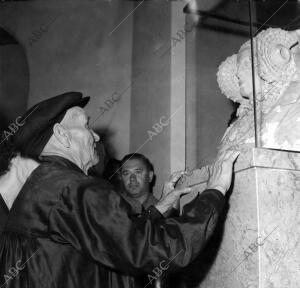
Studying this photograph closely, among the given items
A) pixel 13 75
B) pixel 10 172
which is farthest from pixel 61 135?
pixel 13 75

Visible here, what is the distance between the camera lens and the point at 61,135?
5.42 feet

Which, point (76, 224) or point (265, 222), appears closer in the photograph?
point (76, 224)

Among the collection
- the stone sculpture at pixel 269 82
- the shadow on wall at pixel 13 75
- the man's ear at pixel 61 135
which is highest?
the shadow on wall at pixel 13 75

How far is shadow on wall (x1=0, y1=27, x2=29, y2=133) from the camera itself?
4777mm

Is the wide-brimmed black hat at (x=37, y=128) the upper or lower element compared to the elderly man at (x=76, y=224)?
upper

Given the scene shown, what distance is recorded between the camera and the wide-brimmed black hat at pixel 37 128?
1.63 meters

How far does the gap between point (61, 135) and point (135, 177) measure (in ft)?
6.49

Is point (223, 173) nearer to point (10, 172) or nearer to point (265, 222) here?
point (265, 222)

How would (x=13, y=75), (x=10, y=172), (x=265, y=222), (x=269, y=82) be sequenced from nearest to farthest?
(x=265, y=222)
(x=10, y=172)
(x=269, y=82)
(x=13, y=75)

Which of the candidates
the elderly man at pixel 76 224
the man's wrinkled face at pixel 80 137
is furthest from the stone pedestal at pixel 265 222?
A: the man's wrinkled face at pixel 80 137

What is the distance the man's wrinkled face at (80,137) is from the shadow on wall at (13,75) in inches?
127

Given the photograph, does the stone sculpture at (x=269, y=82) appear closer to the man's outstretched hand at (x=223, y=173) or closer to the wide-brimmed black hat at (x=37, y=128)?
the man's outstretched hand at (x=223, y=173)

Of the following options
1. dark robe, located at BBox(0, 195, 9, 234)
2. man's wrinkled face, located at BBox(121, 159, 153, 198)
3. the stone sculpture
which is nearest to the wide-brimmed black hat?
dark robe, located at BBox(0, 195, 9, 234)

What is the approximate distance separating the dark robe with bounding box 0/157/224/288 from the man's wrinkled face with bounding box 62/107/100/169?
12cm
